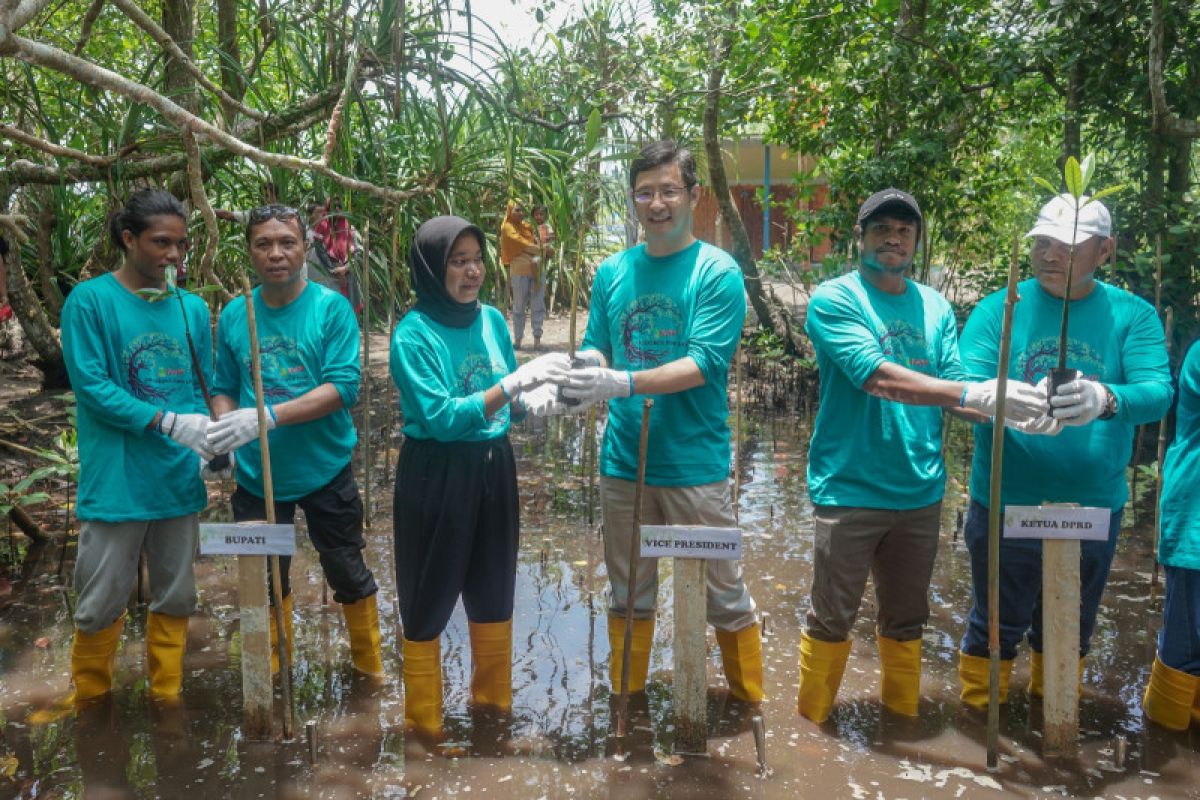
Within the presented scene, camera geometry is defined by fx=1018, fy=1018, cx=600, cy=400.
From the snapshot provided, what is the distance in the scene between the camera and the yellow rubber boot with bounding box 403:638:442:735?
10.5 ft

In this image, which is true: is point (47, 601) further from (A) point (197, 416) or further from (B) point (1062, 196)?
(B) point (1062, 196)

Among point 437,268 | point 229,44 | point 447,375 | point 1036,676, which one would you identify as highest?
point 229,44

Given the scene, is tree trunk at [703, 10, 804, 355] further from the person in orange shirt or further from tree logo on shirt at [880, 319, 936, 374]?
tree logo on shirt at [880, 319, 936, 374]

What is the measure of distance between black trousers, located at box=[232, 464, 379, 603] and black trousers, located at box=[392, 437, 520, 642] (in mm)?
404

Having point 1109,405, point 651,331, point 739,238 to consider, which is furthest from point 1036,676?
point 739,238

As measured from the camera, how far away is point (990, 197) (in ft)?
25.7

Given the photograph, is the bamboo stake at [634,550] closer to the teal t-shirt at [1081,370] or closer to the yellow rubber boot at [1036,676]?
the teal t-shirt at [1081,370]

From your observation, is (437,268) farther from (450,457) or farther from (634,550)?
(634,550)

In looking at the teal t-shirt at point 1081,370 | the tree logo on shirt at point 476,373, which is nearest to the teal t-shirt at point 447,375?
the tree logo on shirt at point 476,373

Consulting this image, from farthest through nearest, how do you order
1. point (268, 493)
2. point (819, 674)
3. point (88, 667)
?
point (88, 667) → point (819, 674) → point (268, 493)

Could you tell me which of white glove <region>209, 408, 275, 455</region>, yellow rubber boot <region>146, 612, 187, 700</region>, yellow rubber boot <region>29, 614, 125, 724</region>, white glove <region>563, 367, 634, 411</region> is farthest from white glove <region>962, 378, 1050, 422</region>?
yellow rubber boot <region>29, 614, 125, 724</region>

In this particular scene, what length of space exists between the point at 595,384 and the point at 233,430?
3.80 ft

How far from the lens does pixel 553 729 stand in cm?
334

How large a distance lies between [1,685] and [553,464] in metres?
4.00
